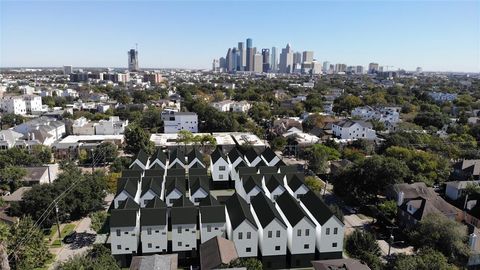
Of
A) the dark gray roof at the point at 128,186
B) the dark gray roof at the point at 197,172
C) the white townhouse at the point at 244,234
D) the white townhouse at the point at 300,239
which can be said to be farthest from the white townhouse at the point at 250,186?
the dark gray roof at the point at 128,186

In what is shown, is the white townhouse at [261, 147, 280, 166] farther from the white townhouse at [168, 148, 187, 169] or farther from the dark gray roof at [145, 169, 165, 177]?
the dark gray roof at [145, 169, 165, 177]

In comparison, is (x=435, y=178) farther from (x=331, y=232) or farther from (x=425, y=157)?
(x=331, y=232)

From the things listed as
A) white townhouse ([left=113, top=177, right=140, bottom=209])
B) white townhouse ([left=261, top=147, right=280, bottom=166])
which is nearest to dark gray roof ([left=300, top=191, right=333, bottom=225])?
white townhouse ([left=261, top=147, right=280, bottom=166])

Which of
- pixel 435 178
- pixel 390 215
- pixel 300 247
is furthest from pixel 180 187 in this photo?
pixel 435 178

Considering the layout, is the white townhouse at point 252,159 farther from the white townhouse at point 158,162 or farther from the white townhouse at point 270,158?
the white townhouse at point 158,162

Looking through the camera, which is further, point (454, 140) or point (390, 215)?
point (454, 140)

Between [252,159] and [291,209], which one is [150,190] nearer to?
[291,209]
